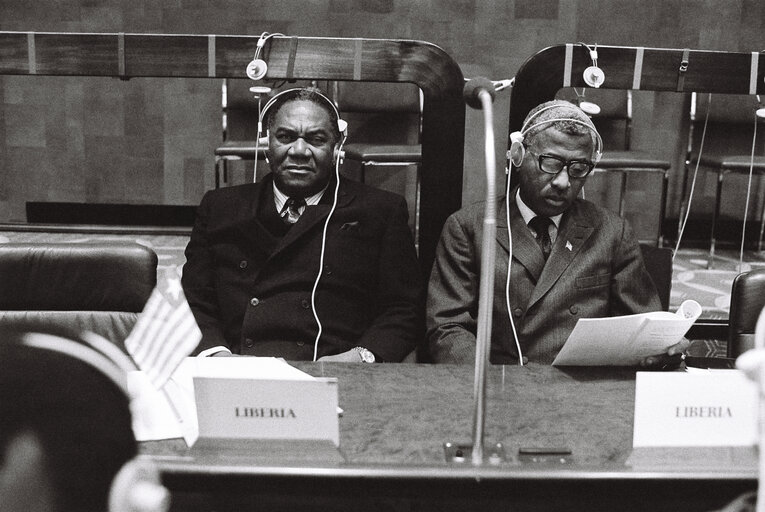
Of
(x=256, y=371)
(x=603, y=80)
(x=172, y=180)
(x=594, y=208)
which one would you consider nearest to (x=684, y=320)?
(x=594, y=208)

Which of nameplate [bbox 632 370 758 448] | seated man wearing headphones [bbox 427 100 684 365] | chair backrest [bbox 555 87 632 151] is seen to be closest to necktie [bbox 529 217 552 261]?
seated man wearing headphones [bbox 427 100 684 365]

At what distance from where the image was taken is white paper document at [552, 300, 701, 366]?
1660mm

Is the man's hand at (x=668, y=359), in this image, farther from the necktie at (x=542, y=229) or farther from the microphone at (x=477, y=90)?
the microphone at (x=477, y=90)

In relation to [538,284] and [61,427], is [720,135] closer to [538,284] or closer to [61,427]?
[538,284]

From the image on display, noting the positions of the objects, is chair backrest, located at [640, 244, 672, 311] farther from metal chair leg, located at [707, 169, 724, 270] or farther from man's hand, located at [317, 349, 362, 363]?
metal chair leg, located at [707, 169, 724, 270]

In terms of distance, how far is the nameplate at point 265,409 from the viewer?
1.23 meters

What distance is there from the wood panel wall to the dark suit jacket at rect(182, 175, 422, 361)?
2527 mm

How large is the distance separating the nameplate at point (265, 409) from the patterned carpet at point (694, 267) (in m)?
1.94

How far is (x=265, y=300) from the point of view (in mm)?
2299

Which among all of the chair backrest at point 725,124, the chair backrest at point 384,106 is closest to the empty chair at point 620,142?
the chair backrest at point 725,124

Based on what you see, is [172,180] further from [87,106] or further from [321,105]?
[321,105]

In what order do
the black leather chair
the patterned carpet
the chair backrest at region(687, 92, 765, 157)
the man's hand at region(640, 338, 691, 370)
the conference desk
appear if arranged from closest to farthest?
the conference desk < the man's hand at region(640, 338, 691, 370) < the black leather chair < the patterned carpet < the chair backrest at region(687, 92, 765, 157)

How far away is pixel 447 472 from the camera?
120 centimetres

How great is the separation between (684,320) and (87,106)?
4207 millimetres
